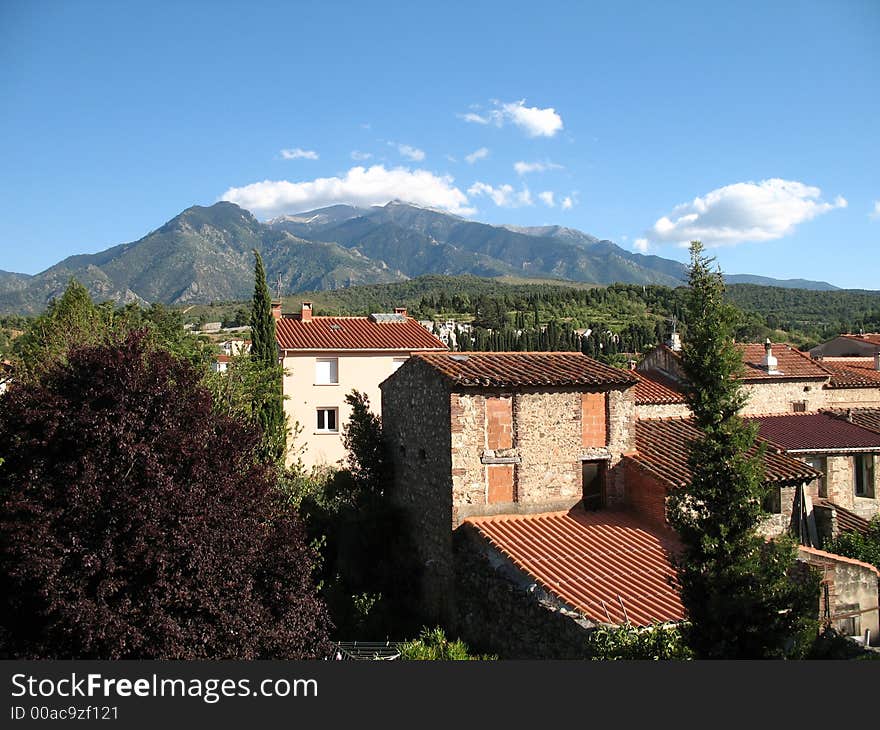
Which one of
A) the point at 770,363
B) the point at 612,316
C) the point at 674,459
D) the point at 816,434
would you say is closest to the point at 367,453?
the point at 674,459

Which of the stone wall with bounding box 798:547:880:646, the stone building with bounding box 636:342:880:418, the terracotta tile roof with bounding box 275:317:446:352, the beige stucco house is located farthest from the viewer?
the terracotta tile roof with bounding box 275:317:446:352

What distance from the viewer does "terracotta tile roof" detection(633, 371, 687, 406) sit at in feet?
89.7

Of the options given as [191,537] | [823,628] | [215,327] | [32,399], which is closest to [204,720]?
[191,537]

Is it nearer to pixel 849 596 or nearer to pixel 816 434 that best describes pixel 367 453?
pixel 849 596

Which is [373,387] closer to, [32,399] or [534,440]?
[534,440]

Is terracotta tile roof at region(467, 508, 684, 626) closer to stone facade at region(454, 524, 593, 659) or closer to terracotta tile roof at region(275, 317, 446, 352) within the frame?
stone facade at region(454, 524, 593, 659)

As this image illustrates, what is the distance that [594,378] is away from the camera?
1560 centimetres

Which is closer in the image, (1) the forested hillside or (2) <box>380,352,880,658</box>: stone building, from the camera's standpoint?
(2) <box>380,352,880,658</box>: stone building

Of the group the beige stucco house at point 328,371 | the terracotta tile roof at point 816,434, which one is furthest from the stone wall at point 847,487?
the beige stucco house at point 328,371

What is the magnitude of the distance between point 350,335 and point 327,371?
2761 millimetres

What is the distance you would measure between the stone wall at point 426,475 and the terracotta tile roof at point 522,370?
1.80ft

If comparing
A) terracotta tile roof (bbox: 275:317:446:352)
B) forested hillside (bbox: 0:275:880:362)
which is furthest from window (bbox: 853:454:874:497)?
forested hillside (bbox: 0:275:880:362)

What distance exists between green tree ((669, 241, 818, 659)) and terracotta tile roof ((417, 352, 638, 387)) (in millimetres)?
5961

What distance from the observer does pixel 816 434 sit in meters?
23.4
